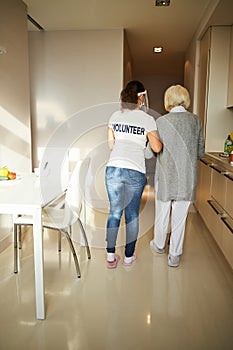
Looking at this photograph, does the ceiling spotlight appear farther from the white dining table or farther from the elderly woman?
the white dining table

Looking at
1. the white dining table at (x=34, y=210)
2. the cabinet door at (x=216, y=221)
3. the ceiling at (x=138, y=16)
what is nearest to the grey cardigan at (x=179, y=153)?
the cabinet door at (x=216, y=221)

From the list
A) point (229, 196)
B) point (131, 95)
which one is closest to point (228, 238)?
point (229, 196)

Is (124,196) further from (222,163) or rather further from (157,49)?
(157,49)

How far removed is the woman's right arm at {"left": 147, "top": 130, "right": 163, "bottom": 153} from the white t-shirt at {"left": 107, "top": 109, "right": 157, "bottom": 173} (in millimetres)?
29

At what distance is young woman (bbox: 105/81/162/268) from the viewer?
6.85 ft

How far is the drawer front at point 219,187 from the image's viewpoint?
95.5 inches

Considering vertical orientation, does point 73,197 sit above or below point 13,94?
below

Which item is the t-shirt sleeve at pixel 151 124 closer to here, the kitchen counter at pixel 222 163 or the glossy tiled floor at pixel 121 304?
the kitchen counter at pixel 222 163

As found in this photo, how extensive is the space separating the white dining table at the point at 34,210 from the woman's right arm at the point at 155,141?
2.70 feet

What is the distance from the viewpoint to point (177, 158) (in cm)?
220

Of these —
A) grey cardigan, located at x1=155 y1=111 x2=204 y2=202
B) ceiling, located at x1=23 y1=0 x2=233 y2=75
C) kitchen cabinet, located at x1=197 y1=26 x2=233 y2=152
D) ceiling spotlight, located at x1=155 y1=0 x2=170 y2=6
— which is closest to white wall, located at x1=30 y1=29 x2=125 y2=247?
ceiling, located at x1=23 y1=0 x2=233 y2=75

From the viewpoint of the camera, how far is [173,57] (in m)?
5.54

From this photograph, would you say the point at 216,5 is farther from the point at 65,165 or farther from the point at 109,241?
the point at 109,241

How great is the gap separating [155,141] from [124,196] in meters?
Result: 0.45
